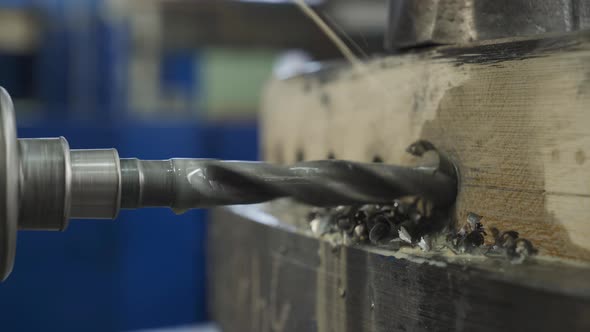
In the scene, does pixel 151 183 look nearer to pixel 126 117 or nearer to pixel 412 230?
pixel 412 230

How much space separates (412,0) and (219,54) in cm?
433

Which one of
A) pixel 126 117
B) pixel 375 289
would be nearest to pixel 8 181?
pixel 375 289

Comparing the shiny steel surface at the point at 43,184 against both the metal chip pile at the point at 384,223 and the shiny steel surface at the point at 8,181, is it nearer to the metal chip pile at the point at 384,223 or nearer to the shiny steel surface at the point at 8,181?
the shiny steel surface at the point at 8,181

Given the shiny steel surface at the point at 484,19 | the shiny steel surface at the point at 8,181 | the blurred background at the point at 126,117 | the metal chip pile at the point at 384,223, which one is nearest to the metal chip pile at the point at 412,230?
the metal chip pile at the point at 384,223

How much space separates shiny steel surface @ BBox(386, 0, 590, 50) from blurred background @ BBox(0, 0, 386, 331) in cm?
78

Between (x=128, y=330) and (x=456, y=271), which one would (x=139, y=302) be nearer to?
(x=128, y=330)

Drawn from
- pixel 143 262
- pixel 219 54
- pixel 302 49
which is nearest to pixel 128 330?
pixel 143 262

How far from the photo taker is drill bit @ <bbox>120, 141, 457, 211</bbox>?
0.58 metres

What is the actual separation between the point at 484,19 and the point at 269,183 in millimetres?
321

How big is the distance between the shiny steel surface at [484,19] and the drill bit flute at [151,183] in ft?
0.47

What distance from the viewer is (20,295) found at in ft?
6.70

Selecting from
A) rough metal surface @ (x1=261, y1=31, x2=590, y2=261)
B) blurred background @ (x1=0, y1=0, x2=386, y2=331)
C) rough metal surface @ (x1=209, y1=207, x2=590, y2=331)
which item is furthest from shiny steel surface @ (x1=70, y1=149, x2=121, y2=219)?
blurred background @ (x1=0, y1=0, x2=386, y2=331)

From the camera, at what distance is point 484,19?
72 centimetres

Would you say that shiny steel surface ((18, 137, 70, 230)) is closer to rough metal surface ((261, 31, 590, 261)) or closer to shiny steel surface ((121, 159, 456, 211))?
shiny steel surface ((121, 159, 456, 211))
